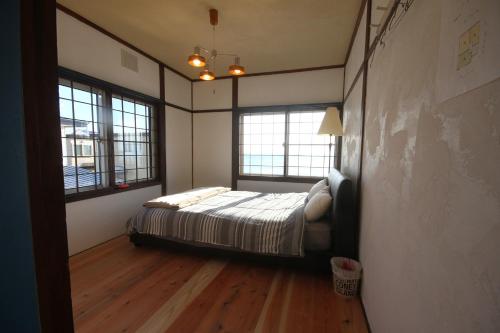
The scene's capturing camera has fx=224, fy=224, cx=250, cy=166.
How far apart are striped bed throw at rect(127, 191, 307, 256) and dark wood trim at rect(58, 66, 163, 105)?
1.69 meters

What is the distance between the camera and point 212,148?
478 cm

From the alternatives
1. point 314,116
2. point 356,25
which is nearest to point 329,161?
point 314,116

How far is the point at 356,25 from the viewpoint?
2637mm

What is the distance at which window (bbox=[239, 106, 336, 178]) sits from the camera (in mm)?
4246

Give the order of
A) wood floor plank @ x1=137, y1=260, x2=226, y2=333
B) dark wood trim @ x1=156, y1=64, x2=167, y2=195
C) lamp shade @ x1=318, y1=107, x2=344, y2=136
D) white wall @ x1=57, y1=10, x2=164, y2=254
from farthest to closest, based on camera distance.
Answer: dark wood trim @ x1=156, y1=64, x2=167, y2=195 → lamp shade @ x1=318, y1=107, x2=344, y2=136 → white wall @ x1=57, y1=10, x2=164, y2=254 → wood floor plank @ x1=137, y1=260, x2=226, y2=333

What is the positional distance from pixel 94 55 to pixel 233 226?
267 centimetres

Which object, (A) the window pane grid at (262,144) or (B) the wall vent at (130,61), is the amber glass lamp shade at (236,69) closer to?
(B) the wall vent at (130,61)

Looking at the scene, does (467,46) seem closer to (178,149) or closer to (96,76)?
(96,76)

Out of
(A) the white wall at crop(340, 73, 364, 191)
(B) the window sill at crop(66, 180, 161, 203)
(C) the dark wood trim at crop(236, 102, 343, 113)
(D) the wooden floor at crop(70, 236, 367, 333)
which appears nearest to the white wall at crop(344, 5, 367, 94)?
(A) the white wall at crop(340, 73, 364, 191)

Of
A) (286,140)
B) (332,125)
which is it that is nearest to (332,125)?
(332,125)

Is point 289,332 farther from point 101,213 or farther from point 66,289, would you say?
point 101,213

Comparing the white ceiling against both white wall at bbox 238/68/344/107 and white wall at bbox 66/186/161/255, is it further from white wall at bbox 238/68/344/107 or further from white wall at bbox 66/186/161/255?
white wall at bbox 66/186/161/255

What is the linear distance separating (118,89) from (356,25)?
3149 mm

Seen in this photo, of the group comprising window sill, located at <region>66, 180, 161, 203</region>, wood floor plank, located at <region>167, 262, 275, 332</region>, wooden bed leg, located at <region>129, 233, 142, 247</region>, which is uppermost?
window sill, located at <region>66, 180, 161, 203</region>
